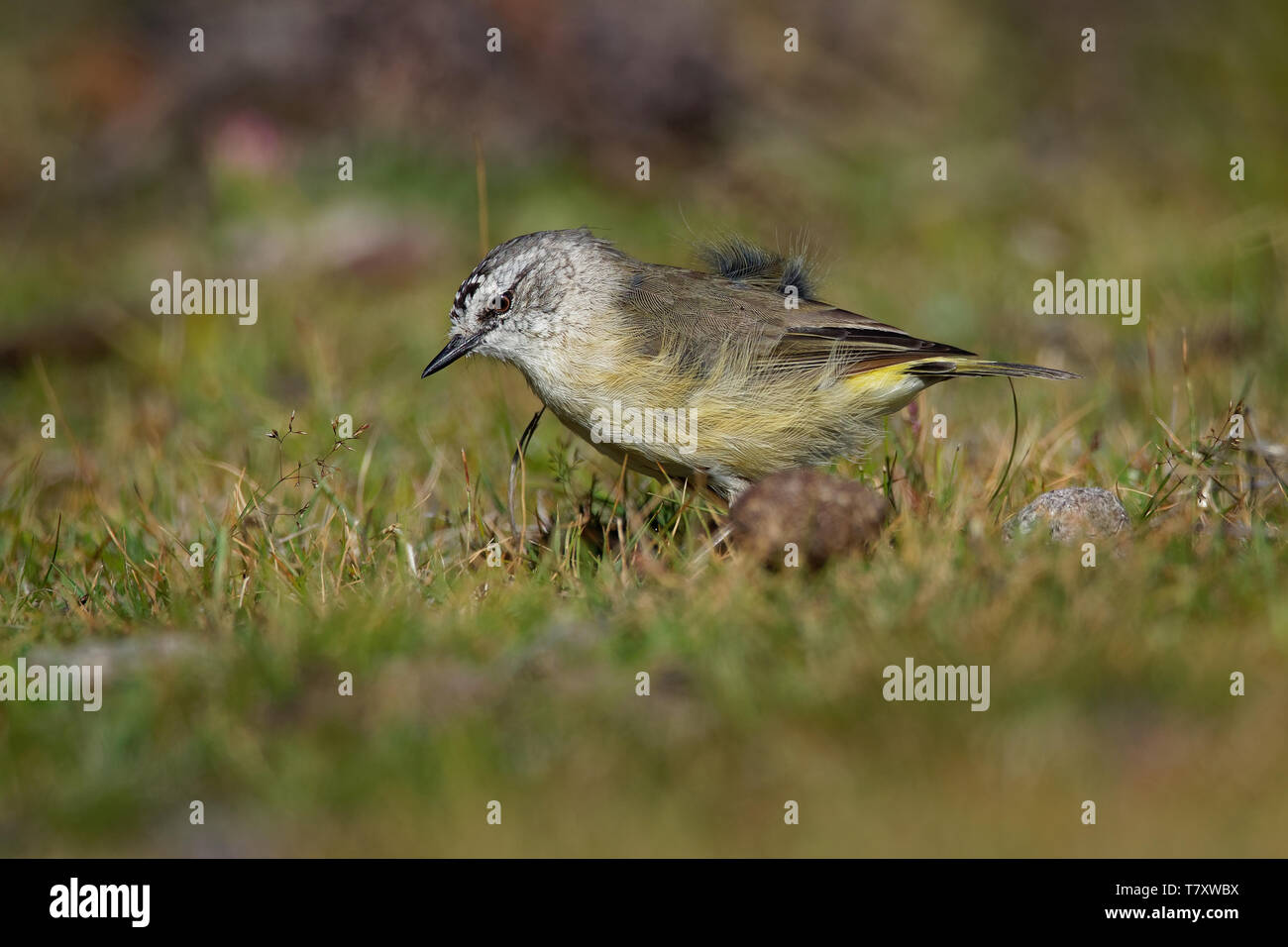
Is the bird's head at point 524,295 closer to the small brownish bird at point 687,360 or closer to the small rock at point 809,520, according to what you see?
the small brownish bird at point 687,360

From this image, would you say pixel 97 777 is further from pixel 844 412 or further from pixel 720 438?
pixel 844 412

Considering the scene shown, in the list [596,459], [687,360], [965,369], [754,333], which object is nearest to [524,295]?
[687,360]

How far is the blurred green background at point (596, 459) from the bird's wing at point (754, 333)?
0.43 metres

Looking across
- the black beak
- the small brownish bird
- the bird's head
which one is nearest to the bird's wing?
the small brownish bird

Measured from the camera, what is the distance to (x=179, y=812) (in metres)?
3.34

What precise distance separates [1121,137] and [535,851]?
10629 millimetres

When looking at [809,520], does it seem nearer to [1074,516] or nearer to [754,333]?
[1074,516]

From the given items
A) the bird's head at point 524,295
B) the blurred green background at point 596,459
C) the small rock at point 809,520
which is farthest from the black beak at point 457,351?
the small rock at point 809,520

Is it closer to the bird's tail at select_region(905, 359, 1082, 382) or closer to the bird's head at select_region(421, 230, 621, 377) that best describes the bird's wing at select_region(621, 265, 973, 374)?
the bird's tail at select_region(905, 359, 1082, 382)

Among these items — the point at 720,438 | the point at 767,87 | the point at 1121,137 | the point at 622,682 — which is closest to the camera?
the point at 622,682

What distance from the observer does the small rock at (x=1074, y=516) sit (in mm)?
4422

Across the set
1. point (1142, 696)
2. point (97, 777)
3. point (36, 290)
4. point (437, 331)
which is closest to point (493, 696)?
point (97, 777)

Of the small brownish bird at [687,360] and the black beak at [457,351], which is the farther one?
the black beak at [457,351]

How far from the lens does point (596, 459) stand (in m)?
6.09
